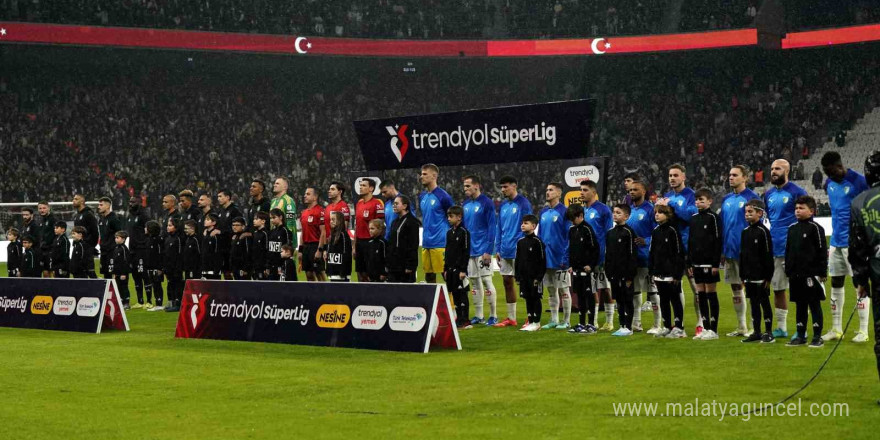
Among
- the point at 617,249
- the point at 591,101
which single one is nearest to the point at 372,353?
the point at 617,249

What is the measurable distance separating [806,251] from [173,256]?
11695 millimetres

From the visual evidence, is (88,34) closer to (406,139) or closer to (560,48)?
(560,48)

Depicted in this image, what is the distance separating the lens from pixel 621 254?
13172mm

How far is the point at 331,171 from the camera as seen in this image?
45.8 metres

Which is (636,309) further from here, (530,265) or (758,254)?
(758,254)

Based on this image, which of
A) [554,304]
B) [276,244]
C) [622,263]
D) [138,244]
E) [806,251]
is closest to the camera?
[806,251]

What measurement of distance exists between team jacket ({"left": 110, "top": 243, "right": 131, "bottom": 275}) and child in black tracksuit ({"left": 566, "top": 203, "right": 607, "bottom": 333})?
9.85m

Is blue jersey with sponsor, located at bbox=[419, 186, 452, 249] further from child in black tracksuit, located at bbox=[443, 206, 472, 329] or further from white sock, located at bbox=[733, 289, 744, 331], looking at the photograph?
white sock, located at bbox=[733, 289, 744, 331]

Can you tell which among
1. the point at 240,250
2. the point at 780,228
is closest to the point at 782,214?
the point at 780,228

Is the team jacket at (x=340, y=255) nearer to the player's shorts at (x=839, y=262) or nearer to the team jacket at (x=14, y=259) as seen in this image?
the player's shorts at (x=839, y=262)

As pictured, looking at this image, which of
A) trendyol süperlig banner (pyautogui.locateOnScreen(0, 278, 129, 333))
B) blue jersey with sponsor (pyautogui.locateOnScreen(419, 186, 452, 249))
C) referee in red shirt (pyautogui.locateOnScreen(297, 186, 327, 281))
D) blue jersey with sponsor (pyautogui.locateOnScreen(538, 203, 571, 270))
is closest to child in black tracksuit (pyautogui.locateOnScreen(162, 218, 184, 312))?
referee in red shirt (pyautogui.locateOnScreen(297, 186, 327, 281))

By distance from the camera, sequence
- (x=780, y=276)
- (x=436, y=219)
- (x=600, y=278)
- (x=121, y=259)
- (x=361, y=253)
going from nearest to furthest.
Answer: (x=780, y=276) → (x=600, y=278) → (x=436, y=219) → (x=361, y=253) → (x=121, y=259)

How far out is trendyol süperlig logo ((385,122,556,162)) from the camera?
15.4 metres

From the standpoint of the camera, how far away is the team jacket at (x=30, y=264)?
21609mm
